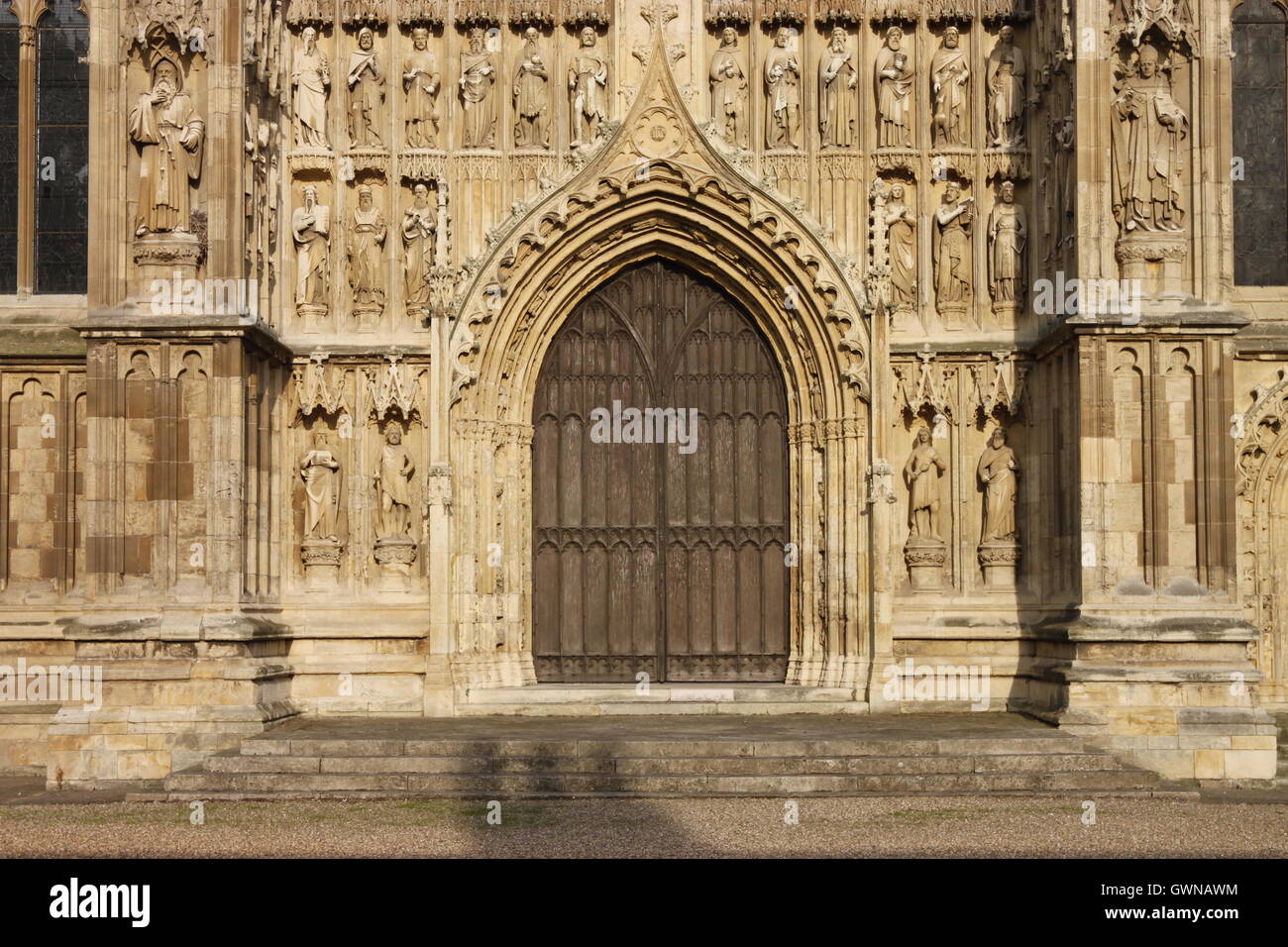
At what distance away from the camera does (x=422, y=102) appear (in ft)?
66.1

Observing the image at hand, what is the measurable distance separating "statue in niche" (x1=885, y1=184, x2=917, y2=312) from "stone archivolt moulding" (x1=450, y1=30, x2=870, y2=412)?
0.67 m

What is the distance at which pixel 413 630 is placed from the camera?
64.0ft

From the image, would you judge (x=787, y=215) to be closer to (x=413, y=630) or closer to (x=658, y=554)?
(x=658, y=554)

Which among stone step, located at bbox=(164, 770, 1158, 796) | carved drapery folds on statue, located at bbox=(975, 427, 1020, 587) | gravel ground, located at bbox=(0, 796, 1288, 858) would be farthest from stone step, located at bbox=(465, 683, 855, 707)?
gravel ground, located at bbox=(0, 796, 1288, 858)

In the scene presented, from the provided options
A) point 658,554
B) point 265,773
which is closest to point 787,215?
point 658,554

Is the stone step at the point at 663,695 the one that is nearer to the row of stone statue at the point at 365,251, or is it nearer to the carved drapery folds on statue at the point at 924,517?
the carved drapery folds on statue at the point at 924,517

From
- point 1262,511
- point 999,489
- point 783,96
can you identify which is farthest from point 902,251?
point 1262,511

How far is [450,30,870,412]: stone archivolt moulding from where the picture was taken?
19.6 m

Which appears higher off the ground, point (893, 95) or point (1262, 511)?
point (893, 95)

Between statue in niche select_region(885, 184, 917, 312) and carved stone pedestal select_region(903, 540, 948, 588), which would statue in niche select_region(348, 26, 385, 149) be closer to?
statue in niche select_region(885, 184, 917, 312)

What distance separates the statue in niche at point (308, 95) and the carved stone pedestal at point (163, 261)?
2755 mm

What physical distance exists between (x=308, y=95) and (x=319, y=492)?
444 cm

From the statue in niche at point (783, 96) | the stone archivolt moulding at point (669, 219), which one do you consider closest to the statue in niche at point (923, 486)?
the stone archivolt moulding at point (669, 219)

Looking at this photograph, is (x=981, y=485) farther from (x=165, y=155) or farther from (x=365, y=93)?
(x=165, y=155)
